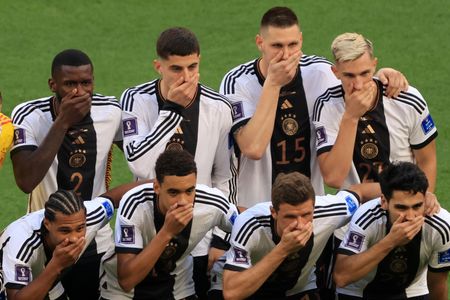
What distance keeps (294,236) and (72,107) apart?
1.78m

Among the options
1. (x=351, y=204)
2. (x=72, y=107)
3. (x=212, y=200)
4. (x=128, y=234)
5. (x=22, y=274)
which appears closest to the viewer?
(x=22, y=274)

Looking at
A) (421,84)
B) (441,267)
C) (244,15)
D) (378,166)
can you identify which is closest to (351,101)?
(378,166)

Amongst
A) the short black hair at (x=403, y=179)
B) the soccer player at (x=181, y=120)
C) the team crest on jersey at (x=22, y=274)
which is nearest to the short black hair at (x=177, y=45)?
the soccer player at (x=181, y=120)

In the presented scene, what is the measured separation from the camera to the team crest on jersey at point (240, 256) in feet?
30.4

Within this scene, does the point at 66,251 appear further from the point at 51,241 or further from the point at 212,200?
the point at 212,200

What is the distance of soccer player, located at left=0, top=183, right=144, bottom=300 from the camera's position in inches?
357

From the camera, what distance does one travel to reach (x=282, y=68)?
9664 millimetres

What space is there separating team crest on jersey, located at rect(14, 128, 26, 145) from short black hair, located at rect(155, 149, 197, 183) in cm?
108

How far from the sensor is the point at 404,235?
9.02 metres

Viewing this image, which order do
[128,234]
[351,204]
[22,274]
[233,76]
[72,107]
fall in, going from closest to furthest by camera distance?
[22,274]
[128,234]
[351,204]
[72,107]
[233,76]

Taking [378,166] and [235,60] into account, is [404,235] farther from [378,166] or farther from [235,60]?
[235,60]

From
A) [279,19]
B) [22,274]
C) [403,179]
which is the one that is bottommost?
[22,274]

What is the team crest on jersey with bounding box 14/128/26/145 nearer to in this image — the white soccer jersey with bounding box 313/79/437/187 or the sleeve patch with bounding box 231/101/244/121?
the sleeve patch with bounding box 231/101/244/121

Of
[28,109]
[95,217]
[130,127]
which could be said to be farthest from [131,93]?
[95,217]
